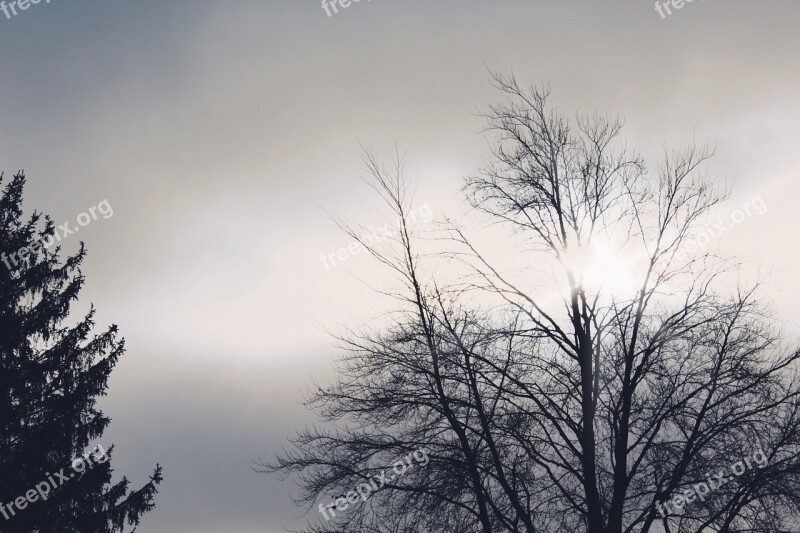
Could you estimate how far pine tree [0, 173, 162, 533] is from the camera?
14.9m

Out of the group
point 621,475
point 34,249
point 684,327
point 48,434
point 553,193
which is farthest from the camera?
point 34,249

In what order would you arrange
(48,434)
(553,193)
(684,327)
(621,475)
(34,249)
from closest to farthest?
(621,475)
(684,327)
(553,193)
(48,434)
(34,249)

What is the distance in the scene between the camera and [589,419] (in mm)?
11734

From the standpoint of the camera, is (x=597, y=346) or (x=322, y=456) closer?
(x=322, y=456)

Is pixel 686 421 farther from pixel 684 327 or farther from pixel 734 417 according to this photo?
pixel 684 327

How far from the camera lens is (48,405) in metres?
15.8

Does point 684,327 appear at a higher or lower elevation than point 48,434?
lower

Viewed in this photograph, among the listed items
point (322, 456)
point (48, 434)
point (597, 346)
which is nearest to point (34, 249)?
point (48, 434)

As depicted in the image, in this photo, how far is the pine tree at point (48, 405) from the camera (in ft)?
48.9

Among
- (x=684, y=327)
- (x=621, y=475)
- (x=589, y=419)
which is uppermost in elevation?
(x=684, y=327)

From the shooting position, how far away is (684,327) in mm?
12125

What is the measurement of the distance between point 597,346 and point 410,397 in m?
3.83

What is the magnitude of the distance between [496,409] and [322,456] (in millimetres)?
3234

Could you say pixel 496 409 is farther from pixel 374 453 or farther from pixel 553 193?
pixel 553 193
